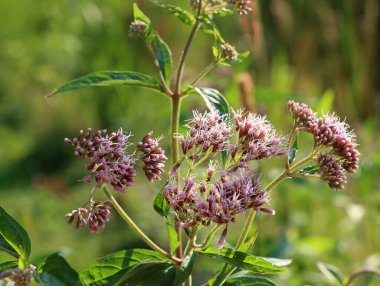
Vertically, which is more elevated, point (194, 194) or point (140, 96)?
point (194, 194)

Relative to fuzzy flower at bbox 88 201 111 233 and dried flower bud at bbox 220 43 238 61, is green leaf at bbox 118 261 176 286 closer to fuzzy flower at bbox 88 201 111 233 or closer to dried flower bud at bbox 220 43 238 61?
fuzzy flower at bbox 88 201 111 233

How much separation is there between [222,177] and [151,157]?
0.47 feet

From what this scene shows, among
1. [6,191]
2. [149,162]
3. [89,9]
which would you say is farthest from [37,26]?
[149,162]

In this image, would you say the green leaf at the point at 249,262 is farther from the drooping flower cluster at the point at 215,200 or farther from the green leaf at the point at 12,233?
the green leaf at the point at 12,233

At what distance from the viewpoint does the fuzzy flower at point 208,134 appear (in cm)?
113

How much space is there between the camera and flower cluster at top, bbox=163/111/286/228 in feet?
3.43

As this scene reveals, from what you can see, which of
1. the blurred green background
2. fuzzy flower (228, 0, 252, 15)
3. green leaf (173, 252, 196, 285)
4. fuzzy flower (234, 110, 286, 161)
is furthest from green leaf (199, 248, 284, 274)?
the blurred green background

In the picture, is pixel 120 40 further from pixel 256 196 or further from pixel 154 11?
pixel 256 196

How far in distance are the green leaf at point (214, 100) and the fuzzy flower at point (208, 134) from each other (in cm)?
3

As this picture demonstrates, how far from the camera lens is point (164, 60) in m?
1.31

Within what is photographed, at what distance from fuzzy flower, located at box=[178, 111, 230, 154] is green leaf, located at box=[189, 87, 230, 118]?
3cm

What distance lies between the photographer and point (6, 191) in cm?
477

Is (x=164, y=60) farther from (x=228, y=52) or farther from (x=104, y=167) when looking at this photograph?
(x=104, y=167)

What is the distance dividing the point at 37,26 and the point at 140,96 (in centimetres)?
126
